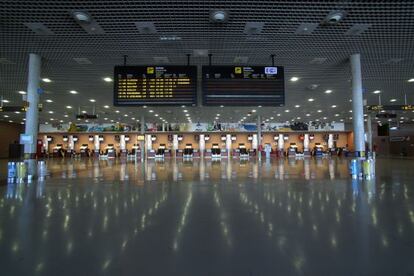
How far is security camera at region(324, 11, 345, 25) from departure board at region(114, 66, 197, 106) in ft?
13.0

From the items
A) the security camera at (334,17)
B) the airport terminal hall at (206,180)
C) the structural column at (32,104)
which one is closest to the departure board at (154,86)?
the airport terminal hall at (206,180)

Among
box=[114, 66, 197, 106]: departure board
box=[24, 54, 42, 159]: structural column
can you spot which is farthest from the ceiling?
box=[114, 66, 197, 106]: departure board

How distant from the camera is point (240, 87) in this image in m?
8.18

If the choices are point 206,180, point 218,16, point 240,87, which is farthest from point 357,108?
point 218,16

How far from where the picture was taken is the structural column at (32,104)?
8.20 metres

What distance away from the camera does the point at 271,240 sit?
293cm

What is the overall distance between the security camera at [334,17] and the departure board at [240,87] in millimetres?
2300

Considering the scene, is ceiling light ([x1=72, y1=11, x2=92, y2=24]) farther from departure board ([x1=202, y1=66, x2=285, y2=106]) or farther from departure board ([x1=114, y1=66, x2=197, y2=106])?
departure board ([x1=202, y1=66, x2=285, y2=106])

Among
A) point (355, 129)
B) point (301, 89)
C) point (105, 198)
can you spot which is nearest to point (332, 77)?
point (301, 89)

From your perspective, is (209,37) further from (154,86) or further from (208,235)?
(208,235)

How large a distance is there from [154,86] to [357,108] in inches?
260

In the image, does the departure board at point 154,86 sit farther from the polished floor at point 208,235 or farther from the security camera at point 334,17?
the security camera at point 334,17

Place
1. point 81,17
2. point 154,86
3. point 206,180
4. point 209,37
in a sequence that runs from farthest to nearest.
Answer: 1. point 206,180
2. point 154,86
3. point 209,37
4. point 81,17

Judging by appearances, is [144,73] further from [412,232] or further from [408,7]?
[412,232]
